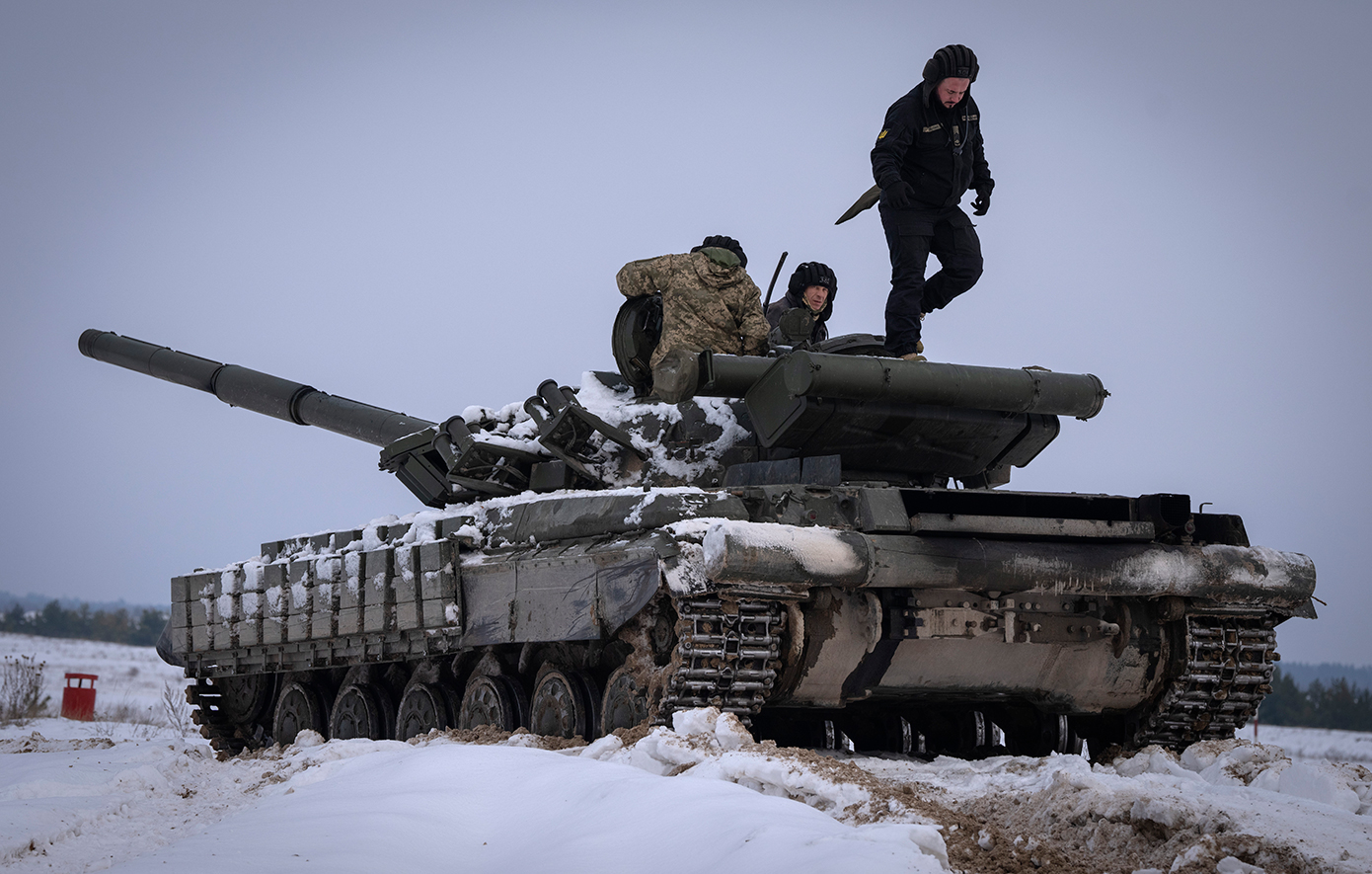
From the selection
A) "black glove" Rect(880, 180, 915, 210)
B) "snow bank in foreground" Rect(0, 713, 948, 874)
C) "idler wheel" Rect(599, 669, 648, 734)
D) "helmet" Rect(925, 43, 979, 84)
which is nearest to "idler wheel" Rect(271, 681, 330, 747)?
"snow bank in foreground" Rect(0, 713, 948, 874)

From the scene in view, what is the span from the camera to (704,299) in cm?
1034

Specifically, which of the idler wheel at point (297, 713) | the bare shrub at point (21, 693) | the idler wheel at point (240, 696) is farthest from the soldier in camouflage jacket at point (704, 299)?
the bare shrub at point (21, 693)

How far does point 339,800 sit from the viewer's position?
7.40 meters

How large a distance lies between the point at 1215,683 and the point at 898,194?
3809mm

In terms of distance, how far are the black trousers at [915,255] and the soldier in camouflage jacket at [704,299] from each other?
1.03 meters

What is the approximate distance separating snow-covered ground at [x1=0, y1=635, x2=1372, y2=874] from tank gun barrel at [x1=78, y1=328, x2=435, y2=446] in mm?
4721

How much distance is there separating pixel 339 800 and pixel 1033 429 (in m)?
5.28

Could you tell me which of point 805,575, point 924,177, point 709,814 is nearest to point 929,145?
point 924,177

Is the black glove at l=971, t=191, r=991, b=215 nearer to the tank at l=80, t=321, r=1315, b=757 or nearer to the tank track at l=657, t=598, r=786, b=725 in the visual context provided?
the tank at l=80, t=321, r=1315, b=757

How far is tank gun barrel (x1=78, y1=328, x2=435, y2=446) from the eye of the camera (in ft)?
44.4

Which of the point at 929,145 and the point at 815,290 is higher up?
the point at 929,145

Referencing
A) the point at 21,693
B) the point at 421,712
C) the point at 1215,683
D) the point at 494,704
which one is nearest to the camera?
the point at 1215,683

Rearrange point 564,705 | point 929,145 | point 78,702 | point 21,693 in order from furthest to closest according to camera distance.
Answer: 1. point 78,702
2. point 21,693
3. point 929,145
4. point 564,705

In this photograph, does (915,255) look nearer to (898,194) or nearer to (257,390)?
(898,194)
